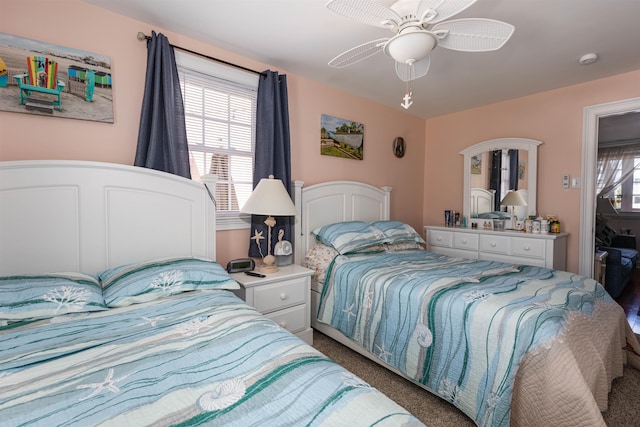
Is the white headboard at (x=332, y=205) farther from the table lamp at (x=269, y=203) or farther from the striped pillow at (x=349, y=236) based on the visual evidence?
the table lamp at (x=269, y=203)

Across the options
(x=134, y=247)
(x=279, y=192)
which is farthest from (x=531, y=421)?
(x=134, y=247)

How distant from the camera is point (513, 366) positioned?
52.4 inches

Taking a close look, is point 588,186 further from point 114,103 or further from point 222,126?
point 114,103

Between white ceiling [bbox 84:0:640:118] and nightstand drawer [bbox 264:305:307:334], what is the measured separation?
78.7 inches

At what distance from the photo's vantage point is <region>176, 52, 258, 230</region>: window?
7.31ft

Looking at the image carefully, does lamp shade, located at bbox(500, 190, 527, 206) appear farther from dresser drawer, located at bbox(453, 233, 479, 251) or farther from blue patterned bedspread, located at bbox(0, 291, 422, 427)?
blue patterned bedspread, located at bbox(0, 291, 422, 427)

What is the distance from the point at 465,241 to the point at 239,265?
2492mm

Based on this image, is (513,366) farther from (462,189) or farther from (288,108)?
(462,189)

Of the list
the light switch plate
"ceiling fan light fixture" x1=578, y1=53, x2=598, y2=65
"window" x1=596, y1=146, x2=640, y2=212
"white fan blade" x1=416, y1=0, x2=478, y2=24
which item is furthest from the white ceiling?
"window" x1=596, y1=146, x2=640, y2=212

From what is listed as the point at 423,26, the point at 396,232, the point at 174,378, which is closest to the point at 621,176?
the point at 396,232

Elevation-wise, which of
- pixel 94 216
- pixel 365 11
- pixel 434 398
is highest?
pixel 365 11

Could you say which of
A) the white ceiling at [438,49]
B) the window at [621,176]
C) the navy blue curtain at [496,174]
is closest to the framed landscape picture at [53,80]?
the white ceiling at [438,49]

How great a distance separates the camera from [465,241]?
3303 millimetres

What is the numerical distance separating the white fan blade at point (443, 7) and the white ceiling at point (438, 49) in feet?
1.55
